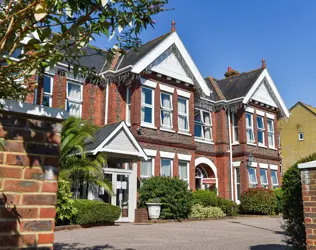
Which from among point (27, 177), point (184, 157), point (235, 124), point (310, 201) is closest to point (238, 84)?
point (235, 124)

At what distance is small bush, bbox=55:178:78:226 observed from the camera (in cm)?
1193

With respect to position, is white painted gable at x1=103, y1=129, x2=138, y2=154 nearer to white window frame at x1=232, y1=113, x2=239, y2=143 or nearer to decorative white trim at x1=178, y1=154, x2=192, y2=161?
decorative white trim at x1=178, y1=154, x2=192, y2=161

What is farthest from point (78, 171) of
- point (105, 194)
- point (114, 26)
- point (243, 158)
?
point (243, 158)

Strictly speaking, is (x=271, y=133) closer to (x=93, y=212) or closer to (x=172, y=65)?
(x=172, y=65)

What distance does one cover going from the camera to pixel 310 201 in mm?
5332

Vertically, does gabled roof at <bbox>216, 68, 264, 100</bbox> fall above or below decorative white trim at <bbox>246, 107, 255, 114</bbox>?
above

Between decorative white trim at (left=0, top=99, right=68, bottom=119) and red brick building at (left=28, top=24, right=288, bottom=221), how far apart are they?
1227 centimetres

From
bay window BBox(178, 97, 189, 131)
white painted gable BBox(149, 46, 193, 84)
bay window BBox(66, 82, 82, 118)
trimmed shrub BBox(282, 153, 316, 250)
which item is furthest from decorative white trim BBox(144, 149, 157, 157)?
trimmed shrub BBox(282, 153, 316, 250)

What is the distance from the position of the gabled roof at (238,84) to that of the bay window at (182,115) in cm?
485

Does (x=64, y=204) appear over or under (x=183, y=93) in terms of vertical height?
under

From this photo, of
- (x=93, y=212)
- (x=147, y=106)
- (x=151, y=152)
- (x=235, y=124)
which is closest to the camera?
(x=93, y=212)

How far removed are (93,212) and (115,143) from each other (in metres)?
3.36

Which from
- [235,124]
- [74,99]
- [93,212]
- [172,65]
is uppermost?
[172,65]

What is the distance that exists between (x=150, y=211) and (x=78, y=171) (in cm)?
368
